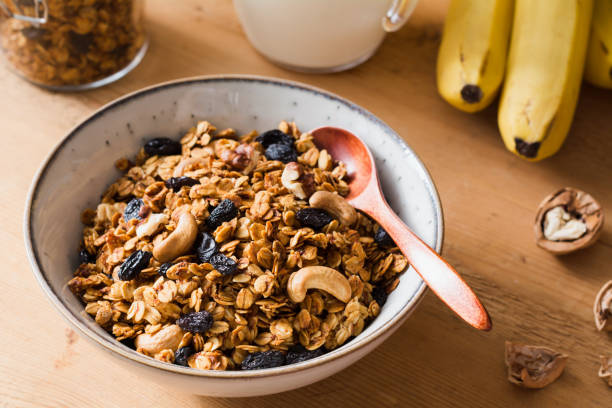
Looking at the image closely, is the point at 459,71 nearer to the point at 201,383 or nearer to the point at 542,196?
the point at 542,196

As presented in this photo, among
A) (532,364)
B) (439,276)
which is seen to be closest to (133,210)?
(439,276)

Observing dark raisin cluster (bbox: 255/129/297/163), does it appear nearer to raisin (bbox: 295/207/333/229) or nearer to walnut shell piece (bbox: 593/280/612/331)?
raisin (bbox: 295/207/333/229)

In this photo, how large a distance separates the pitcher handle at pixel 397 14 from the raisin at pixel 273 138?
1.17ft

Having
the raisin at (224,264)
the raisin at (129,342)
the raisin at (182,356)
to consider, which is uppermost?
the raisin at (224,264)

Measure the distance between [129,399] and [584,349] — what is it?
60 centimetres

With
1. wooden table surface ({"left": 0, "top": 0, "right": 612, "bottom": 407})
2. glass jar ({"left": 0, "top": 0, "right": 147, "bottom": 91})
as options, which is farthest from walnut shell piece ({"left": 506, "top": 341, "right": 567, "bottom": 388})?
glass jar ({"left": 0, "top": 0, "right": 147, "bottom": 91})

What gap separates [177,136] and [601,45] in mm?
758

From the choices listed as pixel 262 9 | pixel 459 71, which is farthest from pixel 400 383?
pixel 262 9

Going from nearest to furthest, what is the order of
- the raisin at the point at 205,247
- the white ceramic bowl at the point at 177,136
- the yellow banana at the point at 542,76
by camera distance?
the white ceramic bowl at the point at 177,136 < the raisin at the point at 205,247 < the yellow banana at the point at 542,76

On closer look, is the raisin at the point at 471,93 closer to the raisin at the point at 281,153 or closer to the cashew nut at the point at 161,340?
the raisin at the point at 281,153

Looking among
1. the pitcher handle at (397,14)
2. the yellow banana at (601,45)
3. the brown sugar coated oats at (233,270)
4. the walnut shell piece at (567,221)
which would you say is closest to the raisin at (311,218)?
the brown sugar coated oats at (233,270)

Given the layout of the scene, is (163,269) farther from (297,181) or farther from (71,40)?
(71,40)

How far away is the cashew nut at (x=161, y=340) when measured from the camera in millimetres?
631

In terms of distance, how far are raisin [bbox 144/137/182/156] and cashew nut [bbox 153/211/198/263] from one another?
0.61ft
